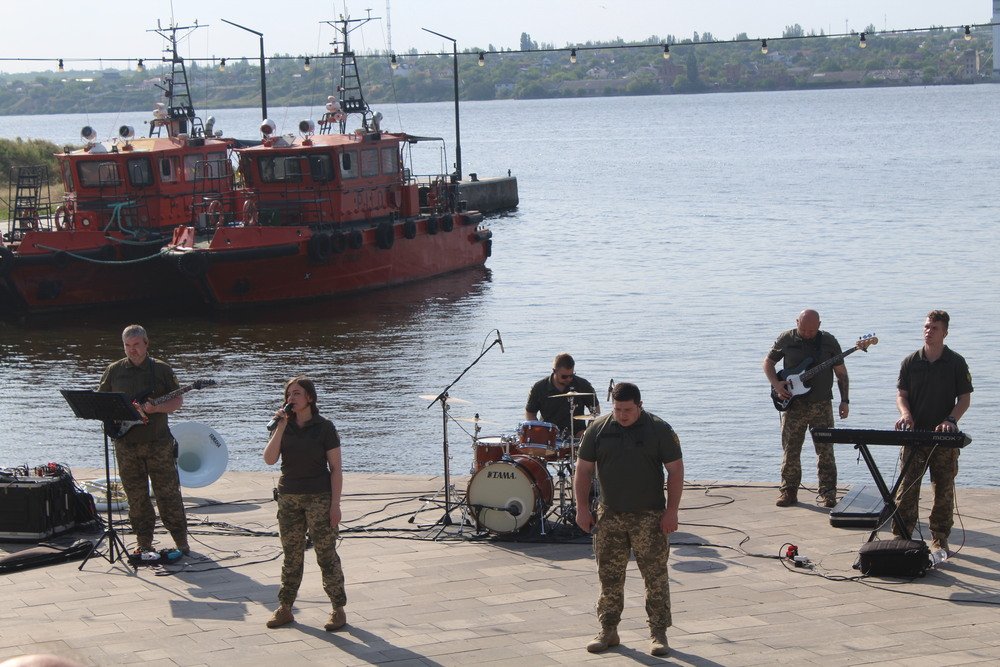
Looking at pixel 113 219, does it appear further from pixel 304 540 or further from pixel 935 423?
pixel 935 423

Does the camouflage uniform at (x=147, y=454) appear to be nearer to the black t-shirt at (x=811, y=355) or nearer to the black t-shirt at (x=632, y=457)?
the black t-shirt at (x=632, y=457)

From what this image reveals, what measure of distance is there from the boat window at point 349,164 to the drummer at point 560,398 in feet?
66.1

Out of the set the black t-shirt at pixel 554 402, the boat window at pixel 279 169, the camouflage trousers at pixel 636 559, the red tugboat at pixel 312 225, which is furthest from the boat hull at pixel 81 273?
the camouflage trousers at pixel 636 559

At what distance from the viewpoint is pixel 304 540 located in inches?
321

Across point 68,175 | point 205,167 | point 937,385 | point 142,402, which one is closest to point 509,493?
point 142,402

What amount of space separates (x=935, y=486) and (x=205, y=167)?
24.1m

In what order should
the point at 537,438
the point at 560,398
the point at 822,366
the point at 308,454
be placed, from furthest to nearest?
1. the point at 822,366
2. the point at 560,398
3. the point at 537,438
4. the point at 308,454

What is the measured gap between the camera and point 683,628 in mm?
7906

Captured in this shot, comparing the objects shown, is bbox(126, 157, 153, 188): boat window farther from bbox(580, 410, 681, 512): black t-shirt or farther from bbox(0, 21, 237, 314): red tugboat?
bbox(580, 410, 681, 512): black t-shirt

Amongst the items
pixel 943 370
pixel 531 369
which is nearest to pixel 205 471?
pixel 943 370

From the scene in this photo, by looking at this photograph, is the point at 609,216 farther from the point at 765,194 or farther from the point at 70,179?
the point at 70,179

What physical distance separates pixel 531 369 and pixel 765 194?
39473 mm

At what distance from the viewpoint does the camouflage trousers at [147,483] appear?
371 inches

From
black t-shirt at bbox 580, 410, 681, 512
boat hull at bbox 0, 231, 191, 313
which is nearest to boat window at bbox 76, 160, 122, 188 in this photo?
boat hull at bbox 0, 231, 191, 313
